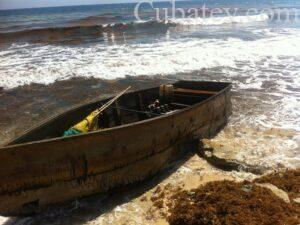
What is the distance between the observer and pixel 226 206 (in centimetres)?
602

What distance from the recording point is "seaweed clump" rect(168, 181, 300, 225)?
18.7 feet

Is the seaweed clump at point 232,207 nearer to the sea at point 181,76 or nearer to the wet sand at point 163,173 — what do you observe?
the wet sand at point 163,173

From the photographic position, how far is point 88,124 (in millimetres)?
7586

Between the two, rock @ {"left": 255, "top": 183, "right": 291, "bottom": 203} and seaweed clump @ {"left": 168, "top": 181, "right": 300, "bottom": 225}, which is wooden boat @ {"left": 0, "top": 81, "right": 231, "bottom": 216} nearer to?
seaweed clump @ {"left": 168, "top": 181, "right": 300, "bottom": 225}

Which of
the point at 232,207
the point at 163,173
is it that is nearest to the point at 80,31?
the point at 163,173

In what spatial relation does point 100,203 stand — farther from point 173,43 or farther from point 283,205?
point 173,43

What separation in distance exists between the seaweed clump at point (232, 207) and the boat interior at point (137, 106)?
2.57 m

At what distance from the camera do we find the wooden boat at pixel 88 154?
→ 232 inches

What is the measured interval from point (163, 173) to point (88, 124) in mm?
2010

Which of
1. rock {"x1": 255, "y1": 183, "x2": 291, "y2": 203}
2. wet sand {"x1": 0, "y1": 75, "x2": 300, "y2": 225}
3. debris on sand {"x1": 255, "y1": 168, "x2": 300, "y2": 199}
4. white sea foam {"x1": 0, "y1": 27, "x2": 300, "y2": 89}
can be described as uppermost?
white sea foam {"x1": 0, "y1": 27, "x2": 300, "y2": 89}

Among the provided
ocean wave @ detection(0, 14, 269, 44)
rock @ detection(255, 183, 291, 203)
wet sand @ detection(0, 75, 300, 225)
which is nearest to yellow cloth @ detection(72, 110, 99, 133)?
wet sand @ detection(0, 75, 300, 225)

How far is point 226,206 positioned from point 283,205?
38.5 inches

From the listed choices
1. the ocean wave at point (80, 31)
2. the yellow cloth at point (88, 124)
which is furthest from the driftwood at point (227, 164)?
the ocean wave at point (80, 31)

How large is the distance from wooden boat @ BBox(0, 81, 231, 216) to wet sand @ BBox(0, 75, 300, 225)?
0.35m
